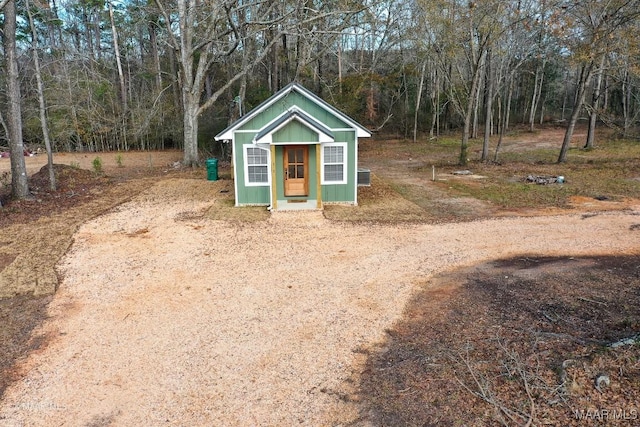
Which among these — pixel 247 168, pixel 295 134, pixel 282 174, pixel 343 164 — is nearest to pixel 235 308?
pixel 295 134

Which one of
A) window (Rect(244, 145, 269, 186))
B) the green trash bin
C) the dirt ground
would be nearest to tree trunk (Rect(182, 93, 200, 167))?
the green trash bin

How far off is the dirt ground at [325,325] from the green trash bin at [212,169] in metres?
7.24

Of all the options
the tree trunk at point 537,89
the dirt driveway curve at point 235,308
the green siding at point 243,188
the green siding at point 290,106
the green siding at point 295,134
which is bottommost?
the dirt driveway curve at point 235,308

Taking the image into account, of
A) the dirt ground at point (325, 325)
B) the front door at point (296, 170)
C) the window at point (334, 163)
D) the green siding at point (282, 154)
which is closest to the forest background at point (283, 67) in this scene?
the green siding at point (282, 154)

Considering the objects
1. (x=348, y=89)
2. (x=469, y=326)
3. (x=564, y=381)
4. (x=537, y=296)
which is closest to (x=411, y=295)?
(x=469, y=326)

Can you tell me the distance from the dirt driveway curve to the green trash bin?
587cm

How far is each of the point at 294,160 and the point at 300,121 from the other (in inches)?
58.2

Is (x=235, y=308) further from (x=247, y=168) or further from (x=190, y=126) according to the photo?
(x=190, y=126)

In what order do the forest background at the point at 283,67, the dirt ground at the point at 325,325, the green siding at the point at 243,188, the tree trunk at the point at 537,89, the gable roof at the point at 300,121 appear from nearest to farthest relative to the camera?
the dirt ground at the point at 325,325 < the gable roof at the point at 300,121 < the green siding at the point at 243,188 < the forest background at the point at 283,67 < the tree trunk at the point at 537,89

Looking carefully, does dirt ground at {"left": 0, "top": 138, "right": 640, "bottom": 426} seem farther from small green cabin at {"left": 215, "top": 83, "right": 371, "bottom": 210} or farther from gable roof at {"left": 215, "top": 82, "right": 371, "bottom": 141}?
gable roof at {"left": 215, "top": 82, "right": 371, "bottom": 141}

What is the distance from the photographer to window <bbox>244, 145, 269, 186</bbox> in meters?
13.1

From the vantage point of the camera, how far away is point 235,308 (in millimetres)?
6539

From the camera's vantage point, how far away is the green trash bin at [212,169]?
57.3ft

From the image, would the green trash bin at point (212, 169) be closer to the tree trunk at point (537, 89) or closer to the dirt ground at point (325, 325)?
the dirt ground at point (325, 325)
